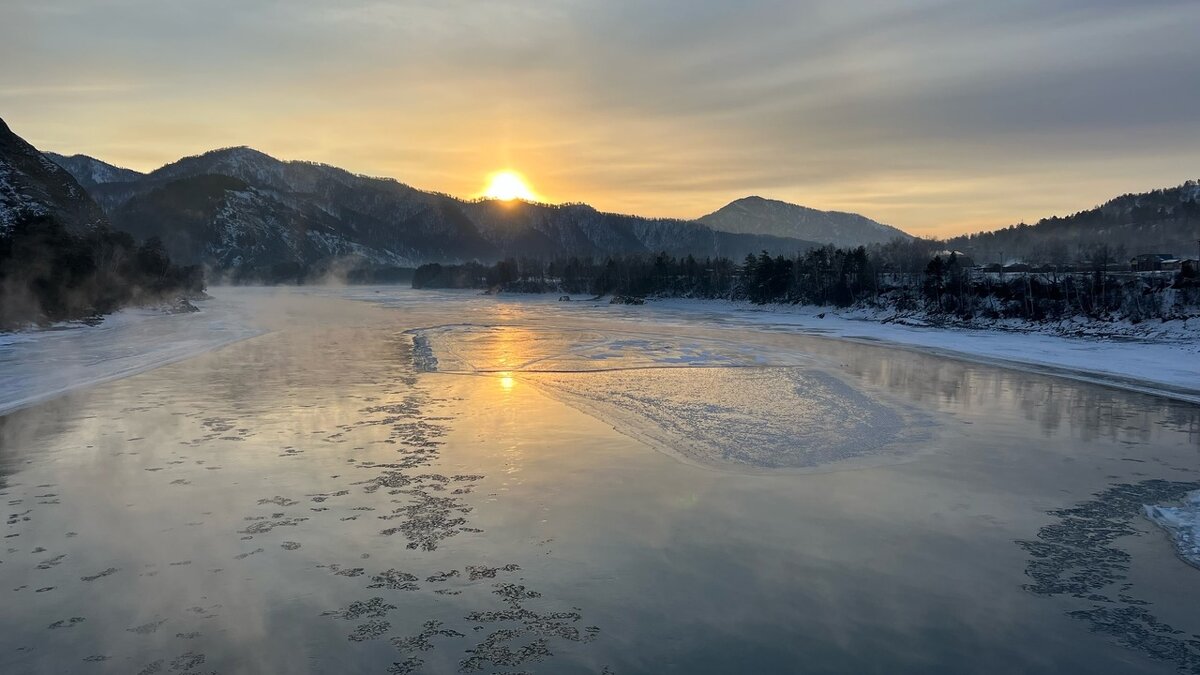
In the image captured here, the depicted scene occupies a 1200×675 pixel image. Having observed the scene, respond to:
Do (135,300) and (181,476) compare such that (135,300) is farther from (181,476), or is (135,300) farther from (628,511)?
(628,511)

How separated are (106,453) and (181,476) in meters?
3.14

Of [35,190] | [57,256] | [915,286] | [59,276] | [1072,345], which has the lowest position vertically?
[1072,345]

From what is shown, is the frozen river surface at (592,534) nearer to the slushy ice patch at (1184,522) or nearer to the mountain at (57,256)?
the slushy ice patch at (1184,522)

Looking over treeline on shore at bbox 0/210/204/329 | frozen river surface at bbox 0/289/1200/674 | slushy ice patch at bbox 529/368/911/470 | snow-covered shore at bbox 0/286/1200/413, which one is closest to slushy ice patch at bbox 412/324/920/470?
slushy ice patch at bbox 529/368/911/470

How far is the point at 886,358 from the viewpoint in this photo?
119 ft

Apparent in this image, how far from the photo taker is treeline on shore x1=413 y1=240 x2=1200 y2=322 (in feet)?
171

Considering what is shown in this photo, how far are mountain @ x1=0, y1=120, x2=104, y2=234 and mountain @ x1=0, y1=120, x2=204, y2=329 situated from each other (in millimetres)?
154

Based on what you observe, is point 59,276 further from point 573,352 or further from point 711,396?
point 711,396

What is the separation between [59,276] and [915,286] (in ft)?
267

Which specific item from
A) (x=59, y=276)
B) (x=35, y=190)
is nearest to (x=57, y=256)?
(x=59, y=276)

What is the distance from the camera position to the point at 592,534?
1019 centimetres

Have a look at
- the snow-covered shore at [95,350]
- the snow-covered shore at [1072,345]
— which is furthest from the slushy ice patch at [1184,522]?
the snow-covered shore at [95,350]

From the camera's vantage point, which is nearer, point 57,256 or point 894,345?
point 894,345

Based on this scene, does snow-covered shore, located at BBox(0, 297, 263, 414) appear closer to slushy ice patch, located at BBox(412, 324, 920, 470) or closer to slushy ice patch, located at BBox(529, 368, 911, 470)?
slushy ice patch, located at BBox(412, 324, 920, 470)
